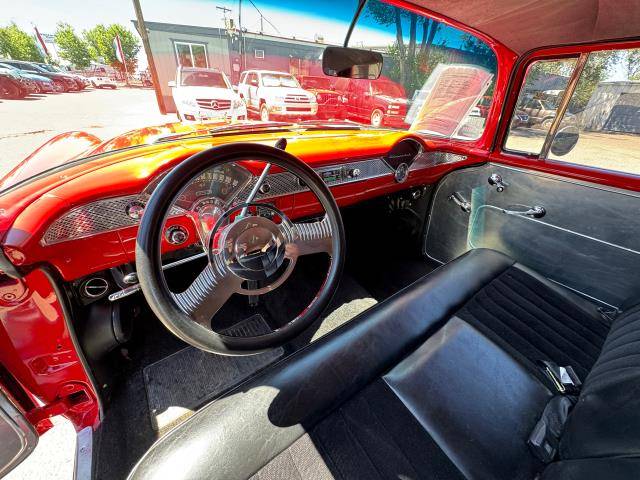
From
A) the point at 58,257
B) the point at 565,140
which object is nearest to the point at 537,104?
the point at 565,140

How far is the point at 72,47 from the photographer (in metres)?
2.27

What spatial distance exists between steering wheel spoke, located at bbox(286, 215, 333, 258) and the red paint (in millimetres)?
869

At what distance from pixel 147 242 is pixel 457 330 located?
120cm

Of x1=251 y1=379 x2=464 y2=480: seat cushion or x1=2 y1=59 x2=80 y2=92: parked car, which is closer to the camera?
x1=251 y1=379 x2=464 y2=480: seat cushion

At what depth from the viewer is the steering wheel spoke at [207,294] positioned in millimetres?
1087

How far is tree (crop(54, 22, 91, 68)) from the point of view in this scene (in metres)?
1.92

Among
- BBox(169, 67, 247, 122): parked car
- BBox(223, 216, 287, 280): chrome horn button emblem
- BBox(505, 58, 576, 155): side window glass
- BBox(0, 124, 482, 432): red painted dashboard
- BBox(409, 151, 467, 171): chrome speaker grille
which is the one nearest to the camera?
BBox(0, 124, 482, 432): red painted dashboard

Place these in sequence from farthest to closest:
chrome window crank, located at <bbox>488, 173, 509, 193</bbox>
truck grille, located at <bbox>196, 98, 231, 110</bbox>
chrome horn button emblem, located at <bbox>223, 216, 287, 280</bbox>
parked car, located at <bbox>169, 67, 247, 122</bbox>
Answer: truck grille, located at <bbox>196, 98, 231, 110</bbox> < parked car, located at <bbox>169, 67, 247, 122</bbox> < chrome window crank, located at <bbox>488, 173, 509, 193</bbox> < chrome horn button emblem, located at <bbox>223, 216, 287, 280</bbox>

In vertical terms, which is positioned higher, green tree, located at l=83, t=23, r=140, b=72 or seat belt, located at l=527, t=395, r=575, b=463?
green tree, located at l=83, t=23, r=140, b=72

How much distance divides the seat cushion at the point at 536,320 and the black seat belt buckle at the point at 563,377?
0.03 metres

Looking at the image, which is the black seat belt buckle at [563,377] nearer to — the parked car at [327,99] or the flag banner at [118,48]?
the parked car at [327,99]

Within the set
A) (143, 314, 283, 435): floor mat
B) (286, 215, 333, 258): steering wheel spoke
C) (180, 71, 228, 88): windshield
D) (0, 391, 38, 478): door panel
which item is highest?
(180, 71, 228, 88): windshield

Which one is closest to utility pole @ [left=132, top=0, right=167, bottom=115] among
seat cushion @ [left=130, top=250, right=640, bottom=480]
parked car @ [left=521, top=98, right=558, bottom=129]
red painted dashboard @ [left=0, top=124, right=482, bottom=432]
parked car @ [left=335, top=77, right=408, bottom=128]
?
red painted dashboard @ [left=0, top=124, right=482, bottom=432]

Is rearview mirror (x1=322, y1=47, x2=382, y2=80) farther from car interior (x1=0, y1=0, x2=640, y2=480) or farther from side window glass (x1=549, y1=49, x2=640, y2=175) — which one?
side window glass (x1=549, y1=49, x2=640, y2=175)
